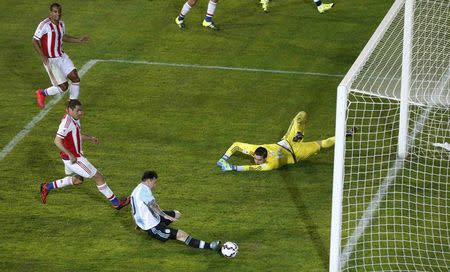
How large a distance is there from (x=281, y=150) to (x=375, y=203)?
1835mm

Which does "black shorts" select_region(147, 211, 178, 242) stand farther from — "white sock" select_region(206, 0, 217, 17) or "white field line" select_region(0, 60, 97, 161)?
"white sock" select_region(206, 0, 217, 17)

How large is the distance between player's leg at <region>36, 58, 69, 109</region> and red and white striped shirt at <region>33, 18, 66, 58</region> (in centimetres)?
19

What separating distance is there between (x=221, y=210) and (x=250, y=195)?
0.63 metres

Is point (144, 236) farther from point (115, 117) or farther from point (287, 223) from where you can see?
point (115, 117)

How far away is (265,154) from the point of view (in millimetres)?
15773

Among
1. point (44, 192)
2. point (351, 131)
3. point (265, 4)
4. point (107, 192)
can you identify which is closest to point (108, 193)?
point (107, 192)

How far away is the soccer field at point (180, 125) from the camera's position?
13.9m

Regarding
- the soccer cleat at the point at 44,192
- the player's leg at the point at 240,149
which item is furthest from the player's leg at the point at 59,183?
the player's leg at the point at 240,149

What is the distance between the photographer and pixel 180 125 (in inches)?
693

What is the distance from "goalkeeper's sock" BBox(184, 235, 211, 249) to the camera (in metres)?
13.7

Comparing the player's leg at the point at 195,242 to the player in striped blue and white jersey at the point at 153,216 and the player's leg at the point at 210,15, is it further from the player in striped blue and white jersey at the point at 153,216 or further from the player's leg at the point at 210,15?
the player's leg at the point at 210,15

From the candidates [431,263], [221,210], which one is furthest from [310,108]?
[431,263]

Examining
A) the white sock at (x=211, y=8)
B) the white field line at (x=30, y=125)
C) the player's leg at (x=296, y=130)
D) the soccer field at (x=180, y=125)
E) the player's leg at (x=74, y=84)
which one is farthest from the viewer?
the white sock at (x=211, y=8)

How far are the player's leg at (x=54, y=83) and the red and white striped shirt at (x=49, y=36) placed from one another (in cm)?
19
